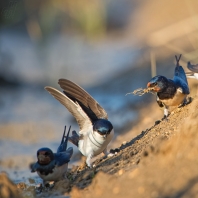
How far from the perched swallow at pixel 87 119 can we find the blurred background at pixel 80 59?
127 centimetres

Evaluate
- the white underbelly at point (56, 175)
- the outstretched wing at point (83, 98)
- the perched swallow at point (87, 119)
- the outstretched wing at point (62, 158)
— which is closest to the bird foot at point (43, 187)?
the white underbelly at point (56, 175)

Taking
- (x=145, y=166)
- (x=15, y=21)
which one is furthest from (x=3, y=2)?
(x=145, y=166)

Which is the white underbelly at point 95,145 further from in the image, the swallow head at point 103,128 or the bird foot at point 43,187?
the bird foot at point 43,187

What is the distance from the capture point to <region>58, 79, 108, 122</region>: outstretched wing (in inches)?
286

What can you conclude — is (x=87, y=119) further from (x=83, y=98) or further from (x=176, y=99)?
(x=176, y=99)

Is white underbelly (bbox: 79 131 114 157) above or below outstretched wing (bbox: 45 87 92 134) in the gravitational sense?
below

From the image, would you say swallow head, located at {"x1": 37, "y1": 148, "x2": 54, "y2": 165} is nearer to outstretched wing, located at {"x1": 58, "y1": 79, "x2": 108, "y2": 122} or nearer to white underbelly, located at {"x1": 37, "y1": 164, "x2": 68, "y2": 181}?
white underbelly, located at {"x1": 37, "y1": 164, "x2": 68, "y2": 181}

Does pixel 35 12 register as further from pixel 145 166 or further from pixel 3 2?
pixel 145 166

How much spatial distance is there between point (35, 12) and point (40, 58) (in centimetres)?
383

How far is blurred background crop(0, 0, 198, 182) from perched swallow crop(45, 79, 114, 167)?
1273 mm

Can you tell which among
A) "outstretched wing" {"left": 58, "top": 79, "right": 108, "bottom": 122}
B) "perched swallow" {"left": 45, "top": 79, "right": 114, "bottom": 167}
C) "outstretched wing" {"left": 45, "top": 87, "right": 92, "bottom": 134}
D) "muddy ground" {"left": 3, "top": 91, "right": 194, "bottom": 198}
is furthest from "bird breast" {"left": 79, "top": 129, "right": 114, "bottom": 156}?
"muddy ground" {"left": 3, "top": 91, "right": 194, "bottom": 198}

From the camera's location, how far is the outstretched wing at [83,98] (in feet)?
23.8

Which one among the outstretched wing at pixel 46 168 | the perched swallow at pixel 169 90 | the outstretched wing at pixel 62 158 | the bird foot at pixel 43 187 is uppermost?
the perched swallow at pixel 169 90

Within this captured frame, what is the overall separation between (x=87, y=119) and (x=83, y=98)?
247 millimetres
